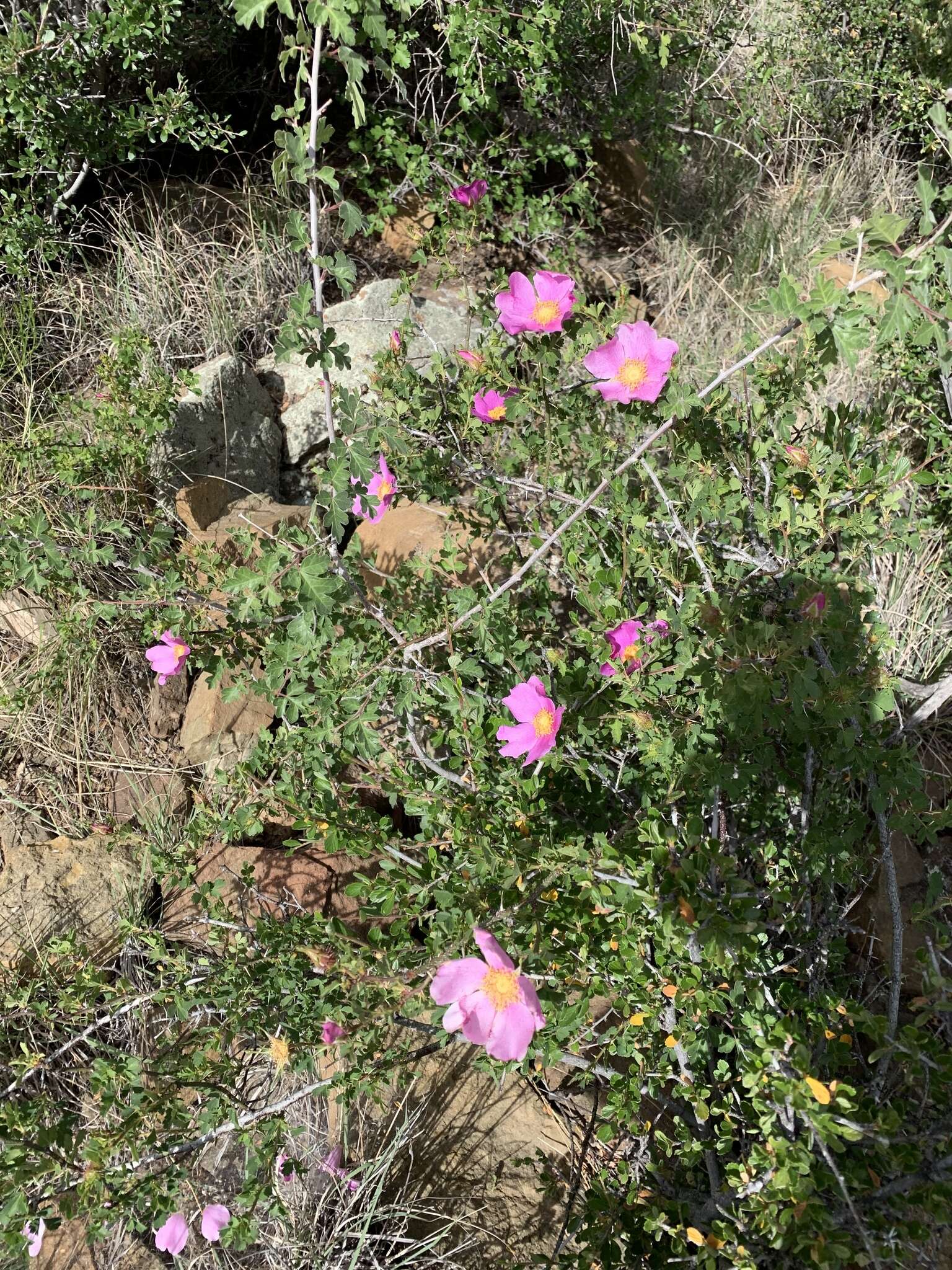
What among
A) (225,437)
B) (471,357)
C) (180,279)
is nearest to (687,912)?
(471,357)

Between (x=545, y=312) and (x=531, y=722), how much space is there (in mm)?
748

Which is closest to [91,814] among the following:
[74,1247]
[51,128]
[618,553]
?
[74,1247]

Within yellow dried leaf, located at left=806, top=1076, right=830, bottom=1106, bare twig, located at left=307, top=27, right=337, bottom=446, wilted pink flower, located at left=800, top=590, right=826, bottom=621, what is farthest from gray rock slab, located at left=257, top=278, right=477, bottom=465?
yellow dried leaf, located at left=806, top=1076, right=830, bottom=1106

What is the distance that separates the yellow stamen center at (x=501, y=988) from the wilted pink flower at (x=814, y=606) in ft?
2.14

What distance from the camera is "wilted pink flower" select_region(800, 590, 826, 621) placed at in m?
1.34

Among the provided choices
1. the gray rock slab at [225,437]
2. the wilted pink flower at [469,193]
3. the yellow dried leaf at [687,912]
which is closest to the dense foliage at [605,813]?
the yellow dried leaf at [687,912]

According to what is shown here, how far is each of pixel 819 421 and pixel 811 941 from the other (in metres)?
1.58

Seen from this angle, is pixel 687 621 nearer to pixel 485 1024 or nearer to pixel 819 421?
pixel 485 1024

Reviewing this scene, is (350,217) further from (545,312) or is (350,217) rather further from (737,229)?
(737,229)

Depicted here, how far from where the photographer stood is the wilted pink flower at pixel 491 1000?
1093mm

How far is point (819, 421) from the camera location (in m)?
2.62

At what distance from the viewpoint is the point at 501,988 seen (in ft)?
3.68

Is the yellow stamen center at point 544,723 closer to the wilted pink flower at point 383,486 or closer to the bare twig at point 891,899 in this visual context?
the bare twig at point 891,899

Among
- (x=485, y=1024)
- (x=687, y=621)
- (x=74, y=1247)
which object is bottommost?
(x=74, y=1247)
